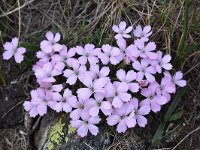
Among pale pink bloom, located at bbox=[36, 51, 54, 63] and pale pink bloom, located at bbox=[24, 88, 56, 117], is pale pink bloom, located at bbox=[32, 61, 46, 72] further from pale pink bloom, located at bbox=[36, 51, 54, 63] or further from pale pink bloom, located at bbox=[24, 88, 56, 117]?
pale pink bloom, located at bbox=[24, 88, 56, 117]

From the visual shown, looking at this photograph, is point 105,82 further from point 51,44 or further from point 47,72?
point 51,44

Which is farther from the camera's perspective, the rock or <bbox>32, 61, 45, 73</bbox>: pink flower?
<bbox>32, 61, 45, 73</bbox>: pink flower

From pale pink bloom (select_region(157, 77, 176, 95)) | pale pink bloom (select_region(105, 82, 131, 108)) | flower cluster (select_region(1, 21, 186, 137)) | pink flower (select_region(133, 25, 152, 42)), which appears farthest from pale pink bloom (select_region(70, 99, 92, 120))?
pink flower (select_region(133, 25, 152, 42))

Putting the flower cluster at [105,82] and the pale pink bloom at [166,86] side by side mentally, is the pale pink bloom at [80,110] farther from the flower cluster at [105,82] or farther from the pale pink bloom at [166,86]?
the pale pink bloom at [166,86]

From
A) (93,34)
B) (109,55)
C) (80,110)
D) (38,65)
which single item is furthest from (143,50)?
(38,65)

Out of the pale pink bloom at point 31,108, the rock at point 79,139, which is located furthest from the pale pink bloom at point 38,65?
the rock at point 79,139

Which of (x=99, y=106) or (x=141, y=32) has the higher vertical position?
(x=141, y=32)

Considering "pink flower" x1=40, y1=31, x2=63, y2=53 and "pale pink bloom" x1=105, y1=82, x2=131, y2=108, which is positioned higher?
"pink flower" x1=40, y1=31, x2=63, y2=53
